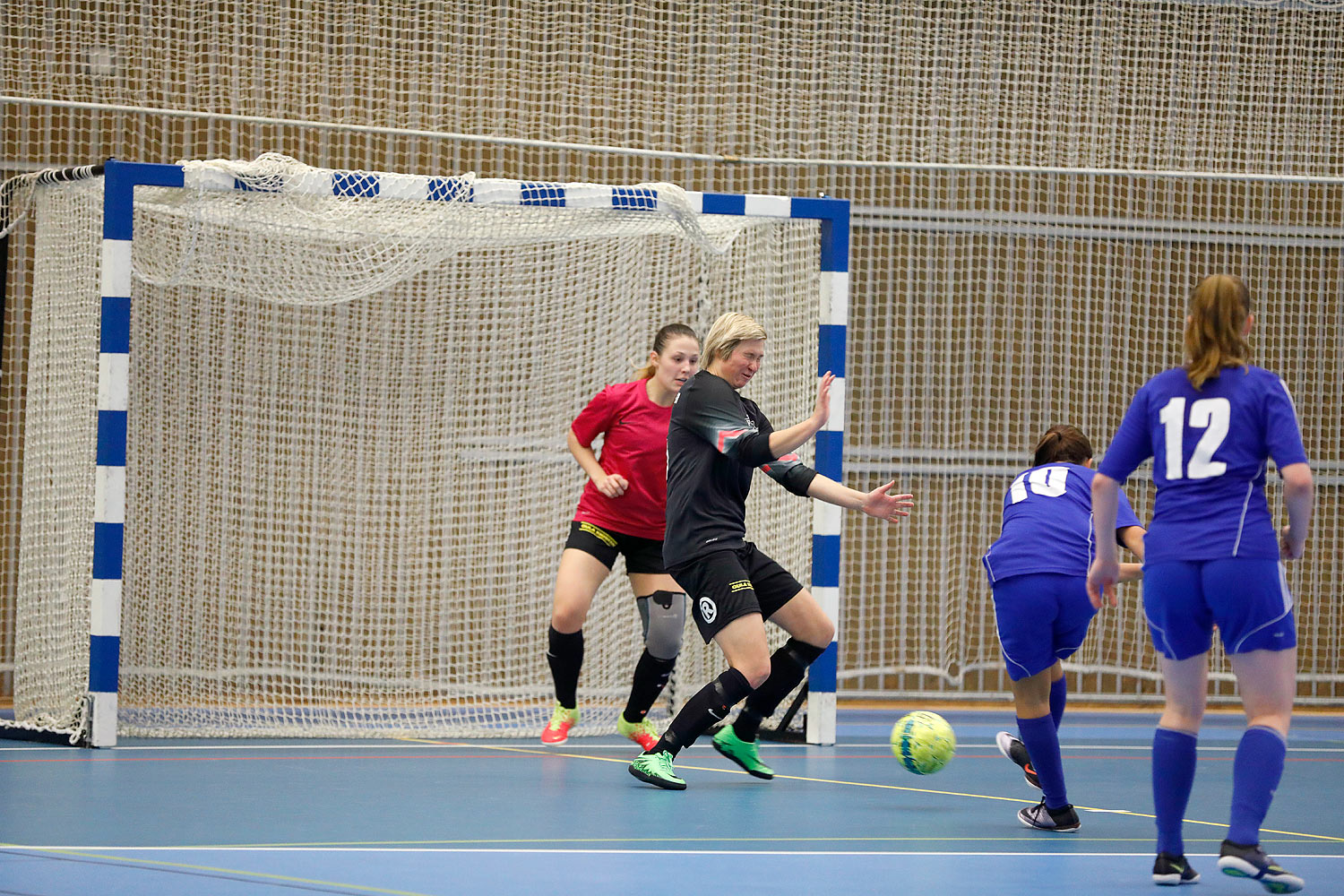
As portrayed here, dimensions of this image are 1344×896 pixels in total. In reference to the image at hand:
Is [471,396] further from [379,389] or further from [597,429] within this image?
[597,429]

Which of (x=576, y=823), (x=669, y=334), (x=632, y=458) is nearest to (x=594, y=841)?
(x=576, y=823)

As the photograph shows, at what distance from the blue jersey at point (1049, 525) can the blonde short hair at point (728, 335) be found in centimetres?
105

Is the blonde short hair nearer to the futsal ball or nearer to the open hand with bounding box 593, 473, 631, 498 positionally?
the open hand with bounding box 593, 473, 631, 498

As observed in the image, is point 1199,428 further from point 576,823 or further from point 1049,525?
point 576,823

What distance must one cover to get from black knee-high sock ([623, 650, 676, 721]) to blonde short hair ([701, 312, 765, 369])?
5.20 feet

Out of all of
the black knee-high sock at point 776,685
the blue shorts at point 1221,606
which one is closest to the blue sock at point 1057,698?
Answer: the black knee-high sock at point 776,685

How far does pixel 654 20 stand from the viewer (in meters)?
9.13

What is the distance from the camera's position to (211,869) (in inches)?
153

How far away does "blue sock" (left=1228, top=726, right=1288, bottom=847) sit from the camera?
3621 mm

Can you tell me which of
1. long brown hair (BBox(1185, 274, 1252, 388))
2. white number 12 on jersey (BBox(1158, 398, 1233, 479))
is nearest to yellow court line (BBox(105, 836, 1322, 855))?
white number 12 on jersey (BBox(1158, 398, 1233, 479))

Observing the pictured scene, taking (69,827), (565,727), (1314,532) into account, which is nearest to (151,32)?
(565,727)

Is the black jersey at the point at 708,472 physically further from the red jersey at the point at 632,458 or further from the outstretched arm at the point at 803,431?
the red jersey at the point at 632,458

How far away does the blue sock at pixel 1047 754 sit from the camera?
4699mm

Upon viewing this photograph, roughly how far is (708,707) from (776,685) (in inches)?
18.0
